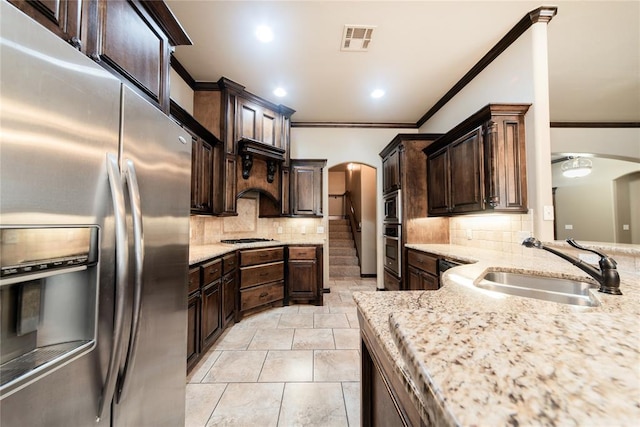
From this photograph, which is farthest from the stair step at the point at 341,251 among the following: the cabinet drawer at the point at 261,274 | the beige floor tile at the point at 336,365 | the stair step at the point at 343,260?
the beige floor tile at the point at 336,365

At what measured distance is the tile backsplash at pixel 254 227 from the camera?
3.41 meters

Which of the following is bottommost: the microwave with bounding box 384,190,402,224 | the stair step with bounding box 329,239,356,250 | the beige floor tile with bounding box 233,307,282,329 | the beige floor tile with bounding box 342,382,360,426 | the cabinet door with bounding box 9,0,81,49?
the beige floor tile with bounding box 342,382,360,426

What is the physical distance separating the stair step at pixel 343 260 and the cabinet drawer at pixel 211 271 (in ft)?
12.6

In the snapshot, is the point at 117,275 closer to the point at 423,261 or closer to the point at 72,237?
the point at 72,237

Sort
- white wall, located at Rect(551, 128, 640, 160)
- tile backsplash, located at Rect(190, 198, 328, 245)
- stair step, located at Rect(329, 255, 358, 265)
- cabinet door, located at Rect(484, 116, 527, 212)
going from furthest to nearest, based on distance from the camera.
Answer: stair step, located at Rect(329, 255, 358, 265) < white wall, located at Rect(551, 128, 640, 160) < tile backsplash, located at Rect(190, 198, 328, 245) < cabinet door, located at Rect(484, 116, 527, 212)

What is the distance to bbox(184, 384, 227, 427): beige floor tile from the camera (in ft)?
5.12

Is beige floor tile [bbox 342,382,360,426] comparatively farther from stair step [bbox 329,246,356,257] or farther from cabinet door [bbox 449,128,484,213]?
stair step [bbox 329,246,356,257]

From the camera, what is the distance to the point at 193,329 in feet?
6.63

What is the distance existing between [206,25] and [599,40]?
13.1 feet

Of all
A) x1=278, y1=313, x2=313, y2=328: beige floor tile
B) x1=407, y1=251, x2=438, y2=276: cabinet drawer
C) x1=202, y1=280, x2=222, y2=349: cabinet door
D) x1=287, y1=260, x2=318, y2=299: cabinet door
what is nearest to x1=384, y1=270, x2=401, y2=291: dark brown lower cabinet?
x1=407, y1=251, x2=438, y2=276: cabinet drawer

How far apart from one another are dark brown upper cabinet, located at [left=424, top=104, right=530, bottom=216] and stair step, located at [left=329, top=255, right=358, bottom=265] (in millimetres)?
3498

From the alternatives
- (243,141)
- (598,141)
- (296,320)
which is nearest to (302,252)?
(296,320)

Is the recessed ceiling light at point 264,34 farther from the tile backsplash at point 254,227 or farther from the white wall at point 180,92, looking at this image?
the tile backsplash at point 254,227

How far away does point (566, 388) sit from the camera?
28 centimetres
